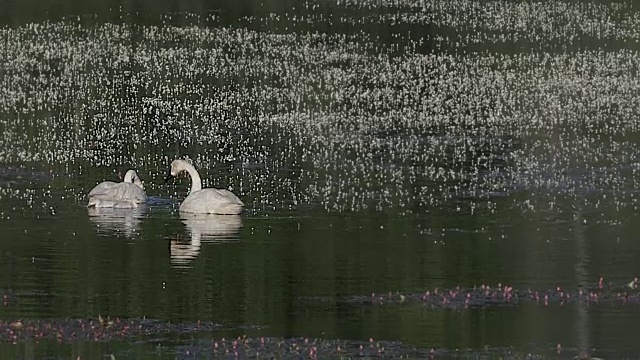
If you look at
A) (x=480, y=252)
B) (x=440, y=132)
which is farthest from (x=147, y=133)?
(x=480, y=252)

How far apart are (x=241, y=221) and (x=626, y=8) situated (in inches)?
1597

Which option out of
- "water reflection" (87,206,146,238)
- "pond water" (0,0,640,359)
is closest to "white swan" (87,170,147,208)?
"water reflection" (87,206,146,238)

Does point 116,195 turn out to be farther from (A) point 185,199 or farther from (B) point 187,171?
(B) point 187,171

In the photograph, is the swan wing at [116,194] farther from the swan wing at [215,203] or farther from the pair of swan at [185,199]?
the swan wing at [215,203]

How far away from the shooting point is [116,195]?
101ft

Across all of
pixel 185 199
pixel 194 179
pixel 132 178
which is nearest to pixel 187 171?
pixel 194 179

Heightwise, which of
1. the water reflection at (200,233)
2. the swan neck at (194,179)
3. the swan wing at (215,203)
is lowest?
the water reflection at (200,233)

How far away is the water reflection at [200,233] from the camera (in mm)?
25891

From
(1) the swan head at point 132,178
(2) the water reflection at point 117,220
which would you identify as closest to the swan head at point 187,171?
(1) the swan head at point 132,178

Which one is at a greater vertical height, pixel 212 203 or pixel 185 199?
pixel 185 199

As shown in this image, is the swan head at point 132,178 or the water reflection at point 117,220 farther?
the swan head at point 132,178

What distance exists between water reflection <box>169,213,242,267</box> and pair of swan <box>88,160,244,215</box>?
0.15m

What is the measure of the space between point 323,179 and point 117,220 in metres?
5.55

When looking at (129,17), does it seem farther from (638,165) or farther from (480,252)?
(480,252)
